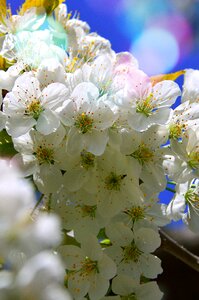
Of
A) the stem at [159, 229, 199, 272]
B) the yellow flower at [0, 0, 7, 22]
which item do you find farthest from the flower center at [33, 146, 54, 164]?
the yellow flower at [0, 0, 7, 22]

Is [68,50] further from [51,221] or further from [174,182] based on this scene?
[51,221]

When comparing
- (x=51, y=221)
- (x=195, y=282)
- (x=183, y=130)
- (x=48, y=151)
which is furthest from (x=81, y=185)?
(x=195, y=282)

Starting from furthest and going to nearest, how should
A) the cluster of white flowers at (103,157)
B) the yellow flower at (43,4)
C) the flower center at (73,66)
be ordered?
the yellow flower at (43,4)
the flower center at (73,66)
the cluster of white flowers at (103,157)

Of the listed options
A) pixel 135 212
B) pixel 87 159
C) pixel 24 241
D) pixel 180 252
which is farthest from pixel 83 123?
pixel 24 241

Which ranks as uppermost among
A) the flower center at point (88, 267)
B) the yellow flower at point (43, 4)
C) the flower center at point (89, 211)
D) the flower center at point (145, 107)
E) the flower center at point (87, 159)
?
the yellow flower at point (43, 4)

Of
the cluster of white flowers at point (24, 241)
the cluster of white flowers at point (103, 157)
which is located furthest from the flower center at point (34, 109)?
the cluster of white flowers at point (24, 241)

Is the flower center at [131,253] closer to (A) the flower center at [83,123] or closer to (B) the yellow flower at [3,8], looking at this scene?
(A) the flower center at [83,123]

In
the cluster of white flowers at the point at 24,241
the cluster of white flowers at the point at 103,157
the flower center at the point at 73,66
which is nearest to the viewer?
the cluster of white flowers at the point at 24,241
